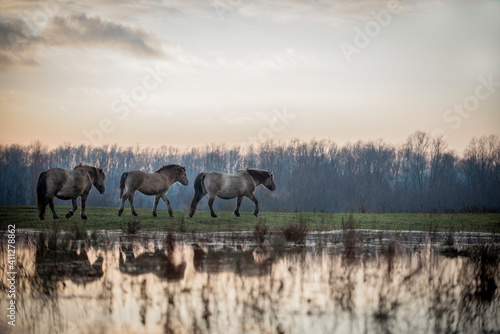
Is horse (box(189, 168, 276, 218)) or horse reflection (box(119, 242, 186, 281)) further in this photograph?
horse (box(189, 168, 276, 218))

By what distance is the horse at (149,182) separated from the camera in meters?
22.0

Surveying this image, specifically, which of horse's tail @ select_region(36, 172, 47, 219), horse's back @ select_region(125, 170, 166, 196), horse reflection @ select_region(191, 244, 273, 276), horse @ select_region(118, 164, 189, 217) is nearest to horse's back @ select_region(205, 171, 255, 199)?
horse @ select_region(118, 164, 189, 217)

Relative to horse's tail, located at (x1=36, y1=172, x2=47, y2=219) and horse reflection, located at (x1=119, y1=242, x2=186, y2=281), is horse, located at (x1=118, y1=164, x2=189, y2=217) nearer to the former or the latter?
horse's tail, located at (x1=36, y1=172, x2=47, y2=219)

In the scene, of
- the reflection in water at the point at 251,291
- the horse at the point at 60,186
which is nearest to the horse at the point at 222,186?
the horse at the point at 60,186

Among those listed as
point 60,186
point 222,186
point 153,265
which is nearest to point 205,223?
point 222,186

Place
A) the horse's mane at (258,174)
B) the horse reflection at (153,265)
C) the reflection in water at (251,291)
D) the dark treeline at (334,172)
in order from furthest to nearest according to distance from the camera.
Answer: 1. the dark treeline at (334,172)
2. the horse's mane at (258,174)
3. the horse reflection at (153,265)
4. the reflection in water at (251,291)

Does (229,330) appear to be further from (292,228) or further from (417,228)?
(417,228)

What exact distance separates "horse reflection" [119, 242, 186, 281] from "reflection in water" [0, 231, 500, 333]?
0.02 metres

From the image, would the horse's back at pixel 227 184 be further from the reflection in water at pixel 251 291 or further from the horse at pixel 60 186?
the reflection in water at pixel 251 291

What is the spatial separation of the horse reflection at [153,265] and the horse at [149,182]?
33.1 feet

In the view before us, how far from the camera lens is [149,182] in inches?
885

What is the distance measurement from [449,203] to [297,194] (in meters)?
19.2

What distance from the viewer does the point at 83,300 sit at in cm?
710

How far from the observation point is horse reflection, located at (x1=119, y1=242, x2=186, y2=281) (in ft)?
29.9
